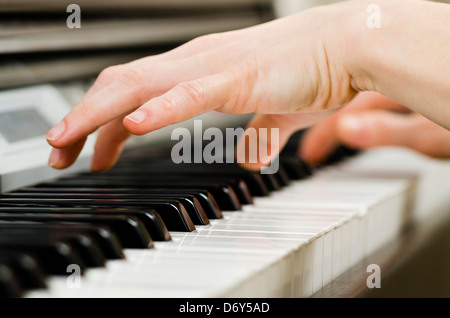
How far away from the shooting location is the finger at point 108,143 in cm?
105

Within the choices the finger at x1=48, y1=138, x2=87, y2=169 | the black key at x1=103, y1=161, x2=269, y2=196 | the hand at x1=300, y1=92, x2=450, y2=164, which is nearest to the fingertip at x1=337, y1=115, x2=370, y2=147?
the hand at x1=300, y1=92, x2=450, y2=164

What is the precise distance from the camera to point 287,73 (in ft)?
3.24

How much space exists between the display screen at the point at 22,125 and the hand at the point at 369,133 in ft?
2.01

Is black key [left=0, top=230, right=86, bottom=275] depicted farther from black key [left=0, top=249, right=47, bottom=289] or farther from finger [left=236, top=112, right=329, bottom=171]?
finger [left=236, top=112, right=329, bottom=171]

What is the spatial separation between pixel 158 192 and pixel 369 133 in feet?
Answer: 2.58

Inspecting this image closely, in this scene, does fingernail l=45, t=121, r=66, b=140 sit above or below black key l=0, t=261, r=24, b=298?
above

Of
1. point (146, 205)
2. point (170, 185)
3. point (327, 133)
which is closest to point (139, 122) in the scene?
point (146, 205)

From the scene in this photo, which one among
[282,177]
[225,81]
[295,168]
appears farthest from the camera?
[295,168]

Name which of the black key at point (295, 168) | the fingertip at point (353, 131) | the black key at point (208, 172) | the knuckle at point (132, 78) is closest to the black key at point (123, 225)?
the knuckle at point (132, 78)

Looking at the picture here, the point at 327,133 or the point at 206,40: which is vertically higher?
A: the point at 206,40

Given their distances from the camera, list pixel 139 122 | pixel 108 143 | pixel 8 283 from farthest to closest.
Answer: pixel 108 143, pixel 139 122, pixel 8 283

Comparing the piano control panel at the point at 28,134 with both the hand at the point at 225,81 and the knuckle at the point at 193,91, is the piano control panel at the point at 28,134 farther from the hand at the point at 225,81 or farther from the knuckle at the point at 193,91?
the knuckle at the point at 193,91

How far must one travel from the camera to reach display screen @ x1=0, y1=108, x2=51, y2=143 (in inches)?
43.6

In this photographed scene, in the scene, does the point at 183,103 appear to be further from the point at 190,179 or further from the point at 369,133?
the point at 369,133
